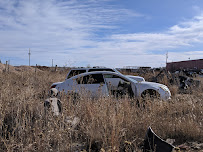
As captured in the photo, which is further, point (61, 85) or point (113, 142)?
point (61, 85)

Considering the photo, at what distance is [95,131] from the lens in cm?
409

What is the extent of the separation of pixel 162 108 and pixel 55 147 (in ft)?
11.0

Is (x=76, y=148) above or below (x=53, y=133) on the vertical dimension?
below

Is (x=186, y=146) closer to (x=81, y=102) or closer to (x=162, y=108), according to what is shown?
(x=162, y=108)

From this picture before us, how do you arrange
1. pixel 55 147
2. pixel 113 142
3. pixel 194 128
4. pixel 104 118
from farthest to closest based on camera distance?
pixel 194 128, pixel 104 118, pixel 55 147, pixel 113 142

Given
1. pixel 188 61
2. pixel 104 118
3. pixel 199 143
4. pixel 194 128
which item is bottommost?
pixel 199 143

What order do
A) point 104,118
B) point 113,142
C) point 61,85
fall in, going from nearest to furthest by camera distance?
1. point 113,142
2. point 104,118
3. point 61,85

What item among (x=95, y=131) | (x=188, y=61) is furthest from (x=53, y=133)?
(x=188, y=61)

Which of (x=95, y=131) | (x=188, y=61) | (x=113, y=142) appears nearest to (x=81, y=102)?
(x=95, y=131)

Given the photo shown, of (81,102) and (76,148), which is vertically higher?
(81,102)

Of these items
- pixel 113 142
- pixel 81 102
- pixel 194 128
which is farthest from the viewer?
pixel 81 102

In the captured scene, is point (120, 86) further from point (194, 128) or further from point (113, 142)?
point (113, 142)

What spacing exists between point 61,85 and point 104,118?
12.9ft

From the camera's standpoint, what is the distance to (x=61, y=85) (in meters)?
7.57
